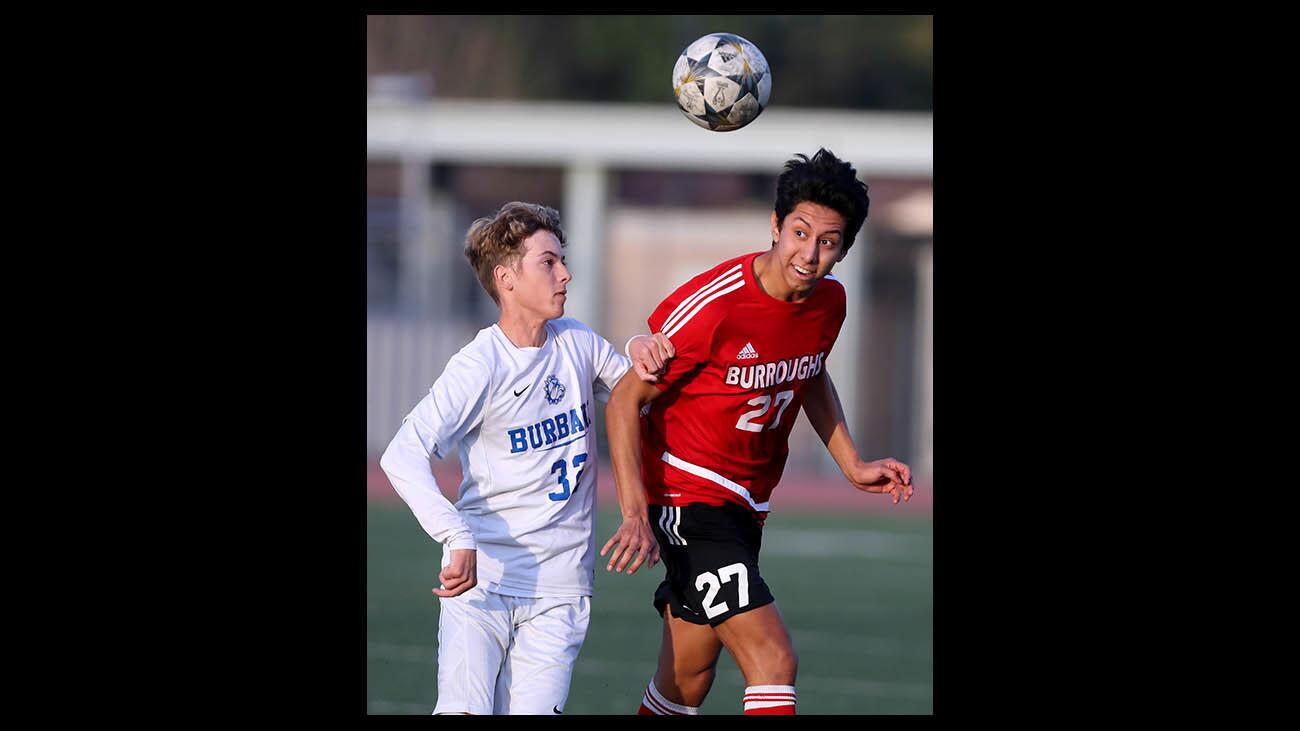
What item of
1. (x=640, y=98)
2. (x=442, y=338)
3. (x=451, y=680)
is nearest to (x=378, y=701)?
(x=451, y=680)

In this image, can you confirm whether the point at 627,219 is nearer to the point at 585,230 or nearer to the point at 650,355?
the point at 585,230

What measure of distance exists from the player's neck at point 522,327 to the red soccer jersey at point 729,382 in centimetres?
43

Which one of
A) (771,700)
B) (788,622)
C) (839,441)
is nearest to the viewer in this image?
(771,700)

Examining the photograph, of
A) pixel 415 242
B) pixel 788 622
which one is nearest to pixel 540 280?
pixel 788 622

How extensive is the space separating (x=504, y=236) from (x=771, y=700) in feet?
6.01

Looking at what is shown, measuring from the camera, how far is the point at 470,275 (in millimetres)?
23688

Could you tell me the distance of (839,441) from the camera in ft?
18.2

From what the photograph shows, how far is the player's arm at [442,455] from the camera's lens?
4.60 metres

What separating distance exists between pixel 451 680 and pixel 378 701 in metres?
1.80

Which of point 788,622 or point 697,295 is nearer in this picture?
point 697,295

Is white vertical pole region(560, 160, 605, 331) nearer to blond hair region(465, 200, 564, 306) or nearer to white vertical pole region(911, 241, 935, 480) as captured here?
white vertical pole region(911, 241, 935, 480)

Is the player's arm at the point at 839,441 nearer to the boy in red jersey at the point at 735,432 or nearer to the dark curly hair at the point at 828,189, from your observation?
the boy in red jersey at the point at 735,432

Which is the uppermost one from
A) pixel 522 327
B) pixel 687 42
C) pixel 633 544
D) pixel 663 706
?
pixel 687 42

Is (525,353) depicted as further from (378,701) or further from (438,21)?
(438,21)
